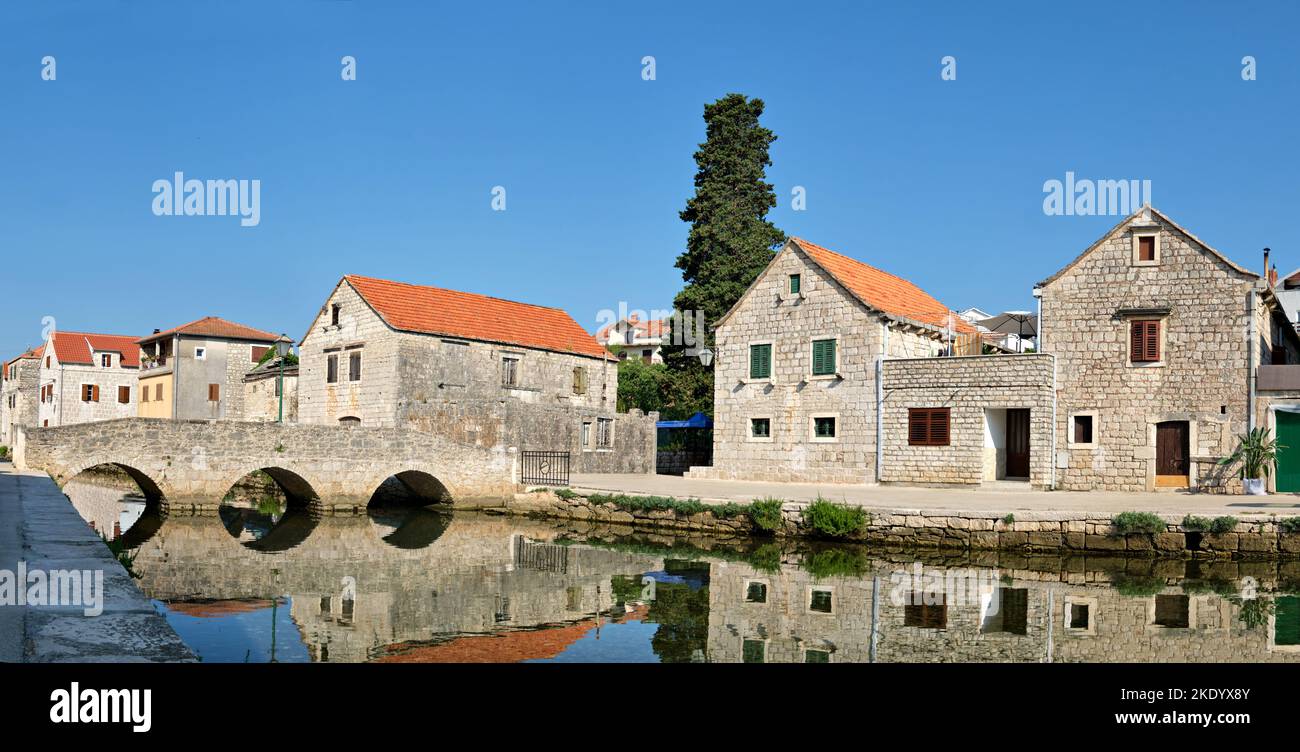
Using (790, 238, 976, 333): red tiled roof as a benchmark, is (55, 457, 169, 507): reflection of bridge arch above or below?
below

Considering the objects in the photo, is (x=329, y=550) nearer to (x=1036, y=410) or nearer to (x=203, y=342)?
(x=1036, y=410)

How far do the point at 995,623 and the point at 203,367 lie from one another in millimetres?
46750

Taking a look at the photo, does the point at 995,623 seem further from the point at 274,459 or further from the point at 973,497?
the point at 274,459

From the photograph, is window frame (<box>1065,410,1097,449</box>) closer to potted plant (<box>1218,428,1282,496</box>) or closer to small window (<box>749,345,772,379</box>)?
potted plant (<box>1218,428,1282,496</box>)

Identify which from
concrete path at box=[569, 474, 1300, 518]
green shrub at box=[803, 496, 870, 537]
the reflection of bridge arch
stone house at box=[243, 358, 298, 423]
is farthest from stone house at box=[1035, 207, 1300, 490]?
stone house at box=[243, 358, 298, 423]

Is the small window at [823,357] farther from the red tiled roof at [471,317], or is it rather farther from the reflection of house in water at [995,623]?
the reflection of house in water at [995,623]

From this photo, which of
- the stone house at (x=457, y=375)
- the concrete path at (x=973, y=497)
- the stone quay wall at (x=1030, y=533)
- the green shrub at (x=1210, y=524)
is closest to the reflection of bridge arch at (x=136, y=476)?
the stone house at (x=457, y=375)

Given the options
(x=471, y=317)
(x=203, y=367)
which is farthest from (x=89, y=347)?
(x=471, y=317)

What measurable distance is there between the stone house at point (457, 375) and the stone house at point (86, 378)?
31.4m

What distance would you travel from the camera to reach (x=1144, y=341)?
80.9 feet

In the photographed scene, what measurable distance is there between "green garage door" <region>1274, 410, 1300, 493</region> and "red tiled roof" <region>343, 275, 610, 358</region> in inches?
912

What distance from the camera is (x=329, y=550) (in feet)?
61.8

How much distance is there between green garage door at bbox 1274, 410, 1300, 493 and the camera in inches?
913
